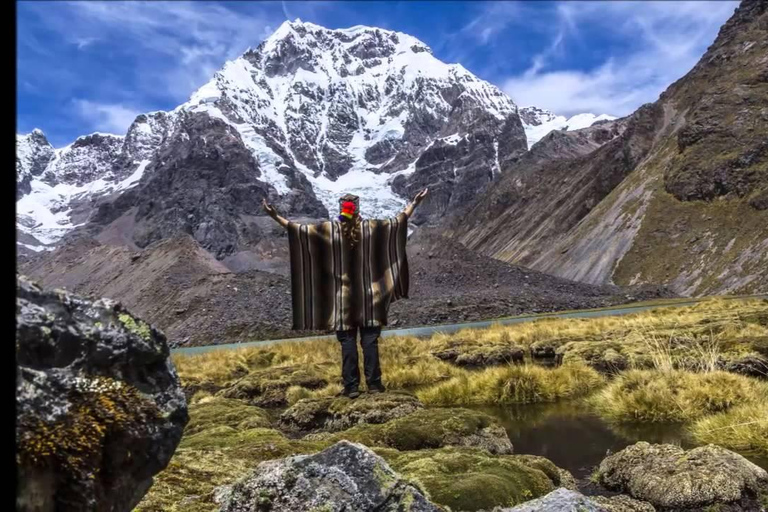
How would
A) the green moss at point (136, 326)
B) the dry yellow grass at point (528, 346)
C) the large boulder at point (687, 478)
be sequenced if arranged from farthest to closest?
the dry yellow grass at point (528, 346) → the large boulder at point (687, 478) → the green moss at point (136, 326)

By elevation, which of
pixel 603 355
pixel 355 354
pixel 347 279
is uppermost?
pixel 347 279

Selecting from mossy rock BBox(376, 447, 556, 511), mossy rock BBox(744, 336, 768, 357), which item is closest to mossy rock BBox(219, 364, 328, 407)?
mossy rock BBox(376, 447, 556, 511)

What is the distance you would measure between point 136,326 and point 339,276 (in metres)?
8.41

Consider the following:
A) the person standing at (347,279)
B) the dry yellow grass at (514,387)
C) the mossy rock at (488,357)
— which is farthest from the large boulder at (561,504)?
the mossy rock at (488,357)

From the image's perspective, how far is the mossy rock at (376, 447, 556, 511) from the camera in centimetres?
496

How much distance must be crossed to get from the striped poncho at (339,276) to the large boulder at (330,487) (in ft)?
23.5

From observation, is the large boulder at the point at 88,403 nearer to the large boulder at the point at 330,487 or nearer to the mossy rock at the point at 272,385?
the large boulder at the point at 330,487

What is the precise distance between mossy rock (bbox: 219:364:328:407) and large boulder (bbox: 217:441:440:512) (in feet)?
35.6

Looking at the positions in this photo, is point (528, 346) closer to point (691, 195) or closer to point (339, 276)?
point (339, 276)

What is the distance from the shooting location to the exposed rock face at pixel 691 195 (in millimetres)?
92725

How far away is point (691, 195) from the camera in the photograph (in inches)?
4195

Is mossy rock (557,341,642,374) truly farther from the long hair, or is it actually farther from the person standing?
the long hair

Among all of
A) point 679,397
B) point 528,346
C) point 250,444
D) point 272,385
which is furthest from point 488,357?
point 250,444
